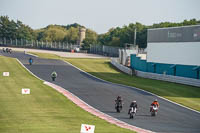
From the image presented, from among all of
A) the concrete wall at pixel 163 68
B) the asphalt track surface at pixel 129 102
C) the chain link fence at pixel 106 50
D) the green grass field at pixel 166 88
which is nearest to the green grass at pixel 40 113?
the asphalt track surface at pixel 129 102

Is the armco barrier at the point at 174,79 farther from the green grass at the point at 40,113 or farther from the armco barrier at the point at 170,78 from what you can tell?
the green grass at the point at 40,113

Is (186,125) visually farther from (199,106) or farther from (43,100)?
(43,100)

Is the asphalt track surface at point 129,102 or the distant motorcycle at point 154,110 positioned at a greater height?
the distant motorcycle at point 154,110

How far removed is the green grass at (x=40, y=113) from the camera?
2351 centimetres

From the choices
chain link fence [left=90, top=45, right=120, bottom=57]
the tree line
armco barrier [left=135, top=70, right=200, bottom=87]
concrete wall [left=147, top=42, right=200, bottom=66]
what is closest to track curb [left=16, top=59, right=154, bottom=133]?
armco barrier [left=135, top=70, right=200, bottom=87]

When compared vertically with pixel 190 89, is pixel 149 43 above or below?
above

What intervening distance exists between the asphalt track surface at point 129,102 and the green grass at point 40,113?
2.32 metres

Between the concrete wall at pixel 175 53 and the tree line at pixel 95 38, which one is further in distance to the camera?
the tree line at pixel 95 38

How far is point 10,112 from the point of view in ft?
96.5

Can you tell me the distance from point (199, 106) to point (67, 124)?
15519mm

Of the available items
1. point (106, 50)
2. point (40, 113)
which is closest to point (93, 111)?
point (40, 113)

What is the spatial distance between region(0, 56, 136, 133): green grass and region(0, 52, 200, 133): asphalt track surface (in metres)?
2.32

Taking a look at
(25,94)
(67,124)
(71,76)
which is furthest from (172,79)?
(67,124)

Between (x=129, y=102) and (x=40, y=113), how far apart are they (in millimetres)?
10259
